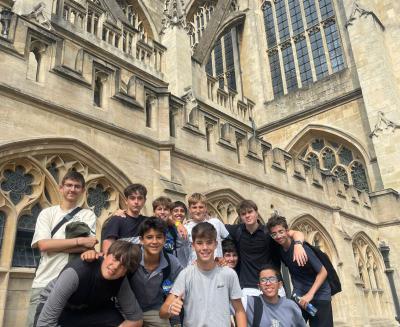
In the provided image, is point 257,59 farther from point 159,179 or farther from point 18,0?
point 159,179

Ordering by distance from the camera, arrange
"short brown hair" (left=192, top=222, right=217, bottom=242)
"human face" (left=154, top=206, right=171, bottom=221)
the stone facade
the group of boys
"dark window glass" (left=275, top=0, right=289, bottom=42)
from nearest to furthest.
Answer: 1. the group of boys
2. "short brown hair" (left=192, top=222, right=217, bottom=242)
3. "human face" (left=154, top=206, right=171, bottom=221)
4. the stone facade
5. "dark window glass" (left=275, top=0, right=289, bottom=42)

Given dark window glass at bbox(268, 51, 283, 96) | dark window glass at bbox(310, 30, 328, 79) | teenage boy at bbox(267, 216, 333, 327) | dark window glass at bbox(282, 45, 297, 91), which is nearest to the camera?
teenage boy at bbox(267, 216, 333, 327)

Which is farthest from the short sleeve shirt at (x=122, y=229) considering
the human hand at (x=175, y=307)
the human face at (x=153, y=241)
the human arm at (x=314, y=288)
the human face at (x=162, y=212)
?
the human arm at (x=314, y=288)

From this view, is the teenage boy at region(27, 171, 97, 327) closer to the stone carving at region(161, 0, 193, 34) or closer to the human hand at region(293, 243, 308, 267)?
the human hand at region(293, 243, 308, 267)

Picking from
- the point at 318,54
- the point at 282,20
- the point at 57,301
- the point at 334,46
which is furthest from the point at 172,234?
the point at 282,20

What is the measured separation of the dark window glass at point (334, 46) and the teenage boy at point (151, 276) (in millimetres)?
16916

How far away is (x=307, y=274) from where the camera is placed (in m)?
3.34

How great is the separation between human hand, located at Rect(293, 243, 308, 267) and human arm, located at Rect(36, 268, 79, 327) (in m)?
1.81

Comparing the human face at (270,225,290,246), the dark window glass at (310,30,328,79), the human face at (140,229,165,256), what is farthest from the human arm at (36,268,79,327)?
the dark window glass at (310,30,328,79)

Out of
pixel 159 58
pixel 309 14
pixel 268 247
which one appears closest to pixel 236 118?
pixel 159 58

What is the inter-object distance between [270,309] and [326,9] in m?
18.8

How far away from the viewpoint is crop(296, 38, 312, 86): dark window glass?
18.7 metres

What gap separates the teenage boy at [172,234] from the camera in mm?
3340

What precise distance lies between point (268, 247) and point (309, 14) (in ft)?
60.7
